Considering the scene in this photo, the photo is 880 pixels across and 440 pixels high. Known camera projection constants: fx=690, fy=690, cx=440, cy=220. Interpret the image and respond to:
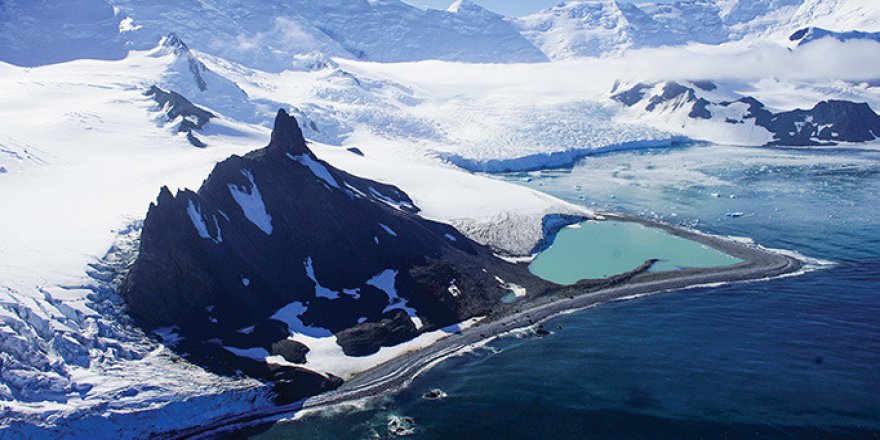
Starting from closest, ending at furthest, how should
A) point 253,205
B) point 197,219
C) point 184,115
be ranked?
point 197,219 → point 253,205 → point 184,115

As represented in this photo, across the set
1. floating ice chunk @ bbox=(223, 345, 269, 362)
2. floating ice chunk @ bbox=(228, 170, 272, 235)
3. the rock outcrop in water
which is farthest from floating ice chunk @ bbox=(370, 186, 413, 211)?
floating ice chunk @ bbox=(223, 345, 269, 362)

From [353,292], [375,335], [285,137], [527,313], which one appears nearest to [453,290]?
[527,313]

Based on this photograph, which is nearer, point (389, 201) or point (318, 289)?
point (318, 289)

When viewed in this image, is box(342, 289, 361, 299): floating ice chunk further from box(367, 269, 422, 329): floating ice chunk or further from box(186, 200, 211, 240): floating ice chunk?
box(186, 200, 211, 240): floating ice chunk

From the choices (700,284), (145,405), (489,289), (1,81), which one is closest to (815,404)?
(700,284)

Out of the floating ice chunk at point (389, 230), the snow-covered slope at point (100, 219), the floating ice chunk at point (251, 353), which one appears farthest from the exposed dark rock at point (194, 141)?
the floating ice chunk at point (251, 353)

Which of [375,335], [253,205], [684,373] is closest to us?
[684,373]

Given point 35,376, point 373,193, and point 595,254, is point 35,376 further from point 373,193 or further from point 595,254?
point 595,254

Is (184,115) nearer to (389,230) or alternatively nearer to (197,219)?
(389,230)

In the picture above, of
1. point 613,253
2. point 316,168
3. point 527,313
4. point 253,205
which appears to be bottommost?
point 527,313

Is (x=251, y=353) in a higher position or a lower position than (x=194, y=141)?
lower
